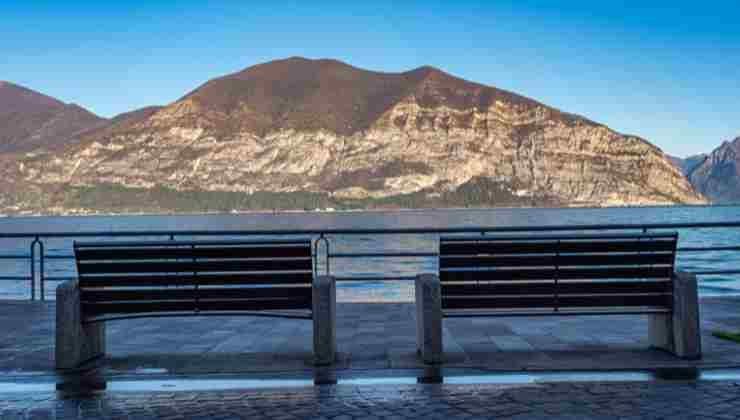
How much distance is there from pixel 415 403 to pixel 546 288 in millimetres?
1826

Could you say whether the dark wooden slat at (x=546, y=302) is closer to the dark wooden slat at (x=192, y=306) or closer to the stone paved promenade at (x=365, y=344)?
the stone paved promenade at (x=365, y=344)

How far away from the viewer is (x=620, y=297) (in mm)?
6508

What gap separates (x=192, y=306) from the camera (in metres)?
6.52

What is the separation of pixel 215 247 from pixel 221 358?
3.43ft

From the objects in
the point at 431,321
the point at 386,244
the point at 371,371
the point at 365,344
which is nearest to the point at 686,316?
the point at 431,321

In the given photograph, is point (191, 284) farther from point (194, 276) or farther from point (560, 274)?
point (560, 274)

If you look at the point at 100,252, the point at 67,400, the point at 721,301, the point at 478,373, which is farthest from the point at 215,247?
the point at 721,301

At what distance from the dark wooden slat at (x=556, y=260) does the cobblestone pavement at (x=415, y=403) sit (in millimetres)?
1085

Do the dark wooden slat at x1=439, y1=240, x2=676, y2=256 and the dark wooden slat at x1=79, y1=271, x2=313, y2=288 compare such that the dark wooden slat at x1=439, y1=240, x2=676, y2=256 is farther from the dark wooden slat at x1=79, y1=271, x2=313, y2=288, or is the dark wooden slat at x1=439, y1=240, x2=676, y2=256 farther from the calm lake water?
the calm lake water

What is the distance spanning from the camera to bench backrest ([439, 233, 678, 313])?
6398mm

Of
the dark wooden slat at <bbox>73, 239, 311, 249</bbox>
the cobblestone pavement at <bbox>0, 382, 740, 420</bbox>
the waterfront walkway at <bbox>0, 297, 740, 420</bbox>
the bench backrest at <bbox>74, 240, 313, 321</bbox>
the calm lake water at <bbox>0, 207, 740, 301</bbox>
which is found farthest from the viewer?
the calm lake water at <bbox>0, 207, 740, 301</bbox>

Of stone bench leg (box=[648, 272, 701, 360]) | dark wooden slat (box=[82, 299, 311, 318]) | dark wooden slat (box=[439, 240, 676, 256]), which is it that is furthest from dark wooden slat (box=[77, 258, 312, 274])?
stone bench leg (box=[648, 272, 701, 360])

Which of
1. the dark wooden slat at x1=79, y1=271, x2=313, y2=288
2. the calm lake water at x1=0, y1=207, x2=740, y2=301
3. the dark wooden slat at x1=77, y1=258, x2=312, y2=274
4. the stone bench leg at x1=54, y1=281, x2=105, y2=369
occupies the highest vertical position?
the dark wooden slat at x1=77, y1=258, x2=312, y2=274

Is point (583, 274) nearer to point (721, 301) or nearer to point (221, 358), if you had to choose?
point (221, 358)
